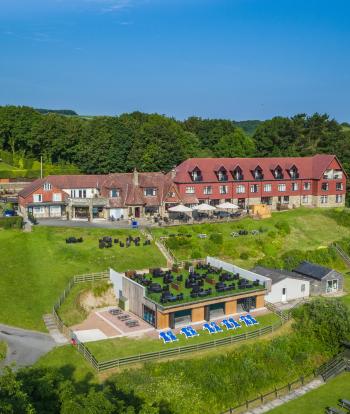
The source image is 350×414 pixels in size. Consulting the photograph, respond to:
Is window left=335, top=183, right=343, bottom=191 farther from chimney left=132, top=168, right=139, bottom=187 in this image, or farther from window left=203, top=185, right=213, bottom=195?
chimney left=132, top=168, right=139, bottom=187

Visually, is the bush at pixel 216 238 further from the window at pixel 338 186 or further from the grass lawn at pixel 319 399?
the window at pixel 338 186

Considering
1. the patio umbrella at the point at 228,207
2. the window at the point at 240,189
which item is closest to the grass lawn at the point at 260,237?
the patio umbrella at the point at 228,207

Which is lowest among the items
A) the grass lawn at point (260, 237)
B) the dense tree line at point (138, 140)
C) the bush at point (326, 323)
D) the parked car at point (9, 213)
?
the bush at point (326, 323)

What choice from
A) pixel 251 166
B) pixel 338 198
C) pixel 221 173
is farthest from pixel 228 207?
pixel 338 198

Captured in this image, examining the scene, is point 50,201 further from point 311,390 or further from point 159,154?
point 311,390

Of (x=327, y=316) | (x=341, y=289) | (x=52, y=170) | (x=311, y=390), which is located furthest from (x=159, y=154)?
(x=311, y=390)

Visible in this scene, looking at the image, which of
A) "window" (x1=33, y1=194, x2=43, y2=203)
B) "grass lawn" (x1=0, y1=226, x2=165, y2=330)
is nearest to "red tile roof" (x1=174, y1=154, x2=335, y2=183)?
"grass lawn" (x1=0, y1=226, x2=165, y2=330)

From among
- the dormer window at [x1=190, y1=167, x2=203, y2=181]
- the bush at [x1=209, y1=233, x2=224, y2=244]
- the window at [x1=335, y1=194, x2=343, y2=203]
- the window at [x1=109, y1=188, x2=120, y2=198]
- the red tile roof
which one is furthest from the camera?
the window at [x1=335, y1=194, x2=343, y2=203]
